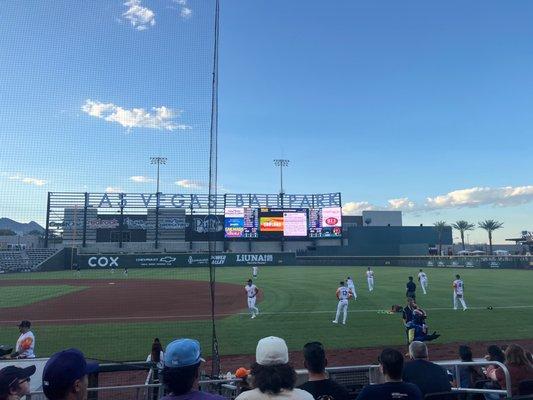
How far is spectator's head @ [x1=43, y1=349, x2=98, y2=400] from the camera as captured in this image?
248 centimetres

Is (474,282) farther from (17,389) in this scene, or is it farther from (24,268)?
(24,268)

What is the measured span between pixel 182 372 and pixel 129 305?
849 inches

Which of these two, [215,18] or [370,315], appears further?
[370,315]

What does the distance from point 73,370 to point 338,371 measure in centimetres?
380

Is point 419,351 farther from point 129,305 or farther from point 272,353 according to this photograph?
point 129,305

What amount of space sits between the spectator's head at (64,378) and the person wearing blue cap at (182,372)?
0.53 meters

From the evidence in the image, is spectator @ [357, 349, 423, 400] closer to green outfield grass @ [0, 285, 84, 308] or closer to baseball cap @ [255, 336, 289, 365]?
baseball cap @ [255, 336, 289, 365]

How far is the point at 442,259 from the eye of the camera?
49156mm

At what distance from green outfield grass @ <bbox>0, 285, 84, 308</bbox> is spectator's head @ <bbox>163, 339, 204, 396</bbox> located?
24040 mm

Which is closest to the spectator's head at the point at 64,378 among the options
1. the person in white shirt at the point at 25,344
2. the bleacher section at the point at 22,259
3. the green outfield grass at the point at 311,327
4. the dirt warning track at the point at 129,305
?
the person in white shirt at the point at 25,344

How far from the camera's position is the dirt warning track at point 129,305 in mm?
18703

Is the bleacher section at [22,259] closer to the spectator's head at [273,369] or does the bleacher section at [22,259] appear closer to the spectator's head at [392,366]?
the spectator's head at [273,369]

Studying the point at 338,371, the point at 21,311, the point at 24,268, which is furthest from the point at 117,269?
the point at 338,371

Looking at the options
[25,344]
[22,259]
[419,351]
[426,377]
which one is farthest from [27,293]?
[426,377]
